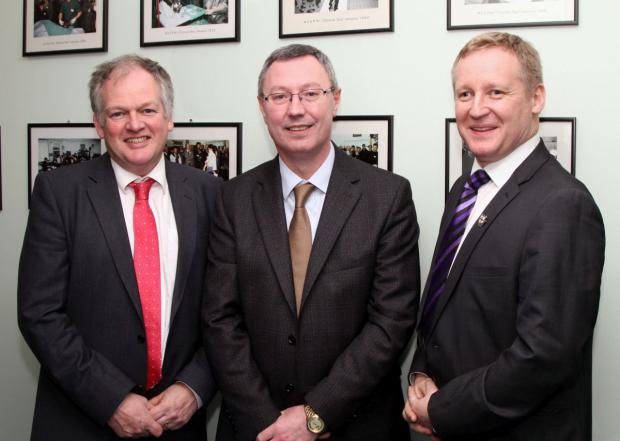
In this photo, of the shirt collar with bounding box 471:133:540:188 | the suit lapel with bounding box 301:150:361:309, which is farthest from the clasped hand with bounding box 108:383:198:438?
the shirt collar with bounding box 471:133:540:188

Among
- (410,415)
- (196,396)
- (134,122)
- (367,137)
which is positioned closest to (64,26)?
(134,122)

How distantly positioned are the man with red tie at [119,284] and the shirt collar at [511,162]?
3.27 feet

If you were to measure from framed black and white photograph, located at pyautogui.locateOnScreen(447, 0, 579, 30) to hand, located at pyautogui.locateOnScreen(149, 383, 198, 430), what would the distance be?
5.38 ft

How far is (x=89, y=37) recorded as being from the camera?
8.92 ft

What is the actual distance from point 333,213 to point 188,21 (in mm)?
1226

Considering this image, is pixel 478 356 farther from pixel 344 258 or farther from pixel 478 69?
pixel 478 69

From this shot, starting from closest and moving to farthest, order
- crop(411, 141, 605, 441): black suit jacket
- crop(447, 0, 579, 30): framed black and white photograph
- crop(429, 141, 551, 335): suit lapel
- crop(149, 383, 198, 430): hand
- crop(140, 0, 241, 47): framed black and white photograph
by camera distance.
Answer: crop(411, 141, 605, 441): black suit jacket, crop(429, 141, 551, 335): suit lapel, crop(149, 383, 198, 430): hand, crop(447, 0, 579, 30): framed black and white photograph, crop(140, 0, 241, 47): framed black and white photograph

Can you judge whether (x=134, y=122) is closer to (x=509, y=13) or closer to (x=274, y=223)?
(x=274, y=223)

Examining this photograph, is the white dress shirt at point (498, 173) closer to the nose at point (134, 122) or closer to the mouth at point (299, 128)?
the mouth at point (299, 128)

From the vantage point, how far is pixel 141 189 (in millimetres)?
2061

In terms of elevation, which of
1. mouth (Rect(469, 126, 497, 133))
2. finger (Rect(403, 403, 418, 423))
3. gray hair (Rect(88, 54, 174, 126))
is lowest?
finger (Rect(403, 403, 418, 423))

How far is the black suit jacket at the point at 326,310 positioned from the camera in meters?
1.86

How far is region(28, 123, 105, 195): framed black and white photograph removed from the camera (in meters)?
2.75

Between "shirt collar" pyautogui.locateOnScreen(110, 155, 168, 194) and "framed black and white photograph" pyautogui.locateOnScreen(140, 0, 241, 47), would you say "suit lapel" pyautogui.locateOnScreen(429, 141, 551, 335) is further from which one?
"framed black and white photograph" pyautogui.locateOnScreen(140, 0, 241, 47)
